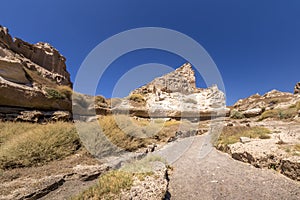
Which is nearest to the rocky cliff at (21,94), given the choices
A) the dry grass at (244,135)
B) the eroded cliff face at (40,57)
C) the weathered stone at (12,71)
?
the weathered stone at (12,71)

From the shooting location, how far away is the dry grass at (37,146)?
11.5 feet

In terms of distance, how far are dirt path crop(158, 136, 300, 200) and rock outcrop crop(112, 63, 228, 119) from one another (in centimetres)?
1133

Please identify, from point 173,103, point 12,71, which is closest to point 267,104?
point 173,103

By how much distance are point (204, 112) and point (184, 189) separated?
55.4ft

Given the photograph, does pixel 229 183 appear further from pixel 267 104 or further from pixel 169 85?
pixel 267 104

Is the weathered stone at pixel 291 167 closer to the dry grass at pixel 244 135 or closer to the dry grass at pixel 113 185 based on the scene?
the dry grass at pixel 244 135

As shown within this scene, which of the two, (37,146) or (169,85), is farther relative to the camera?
(169,85)

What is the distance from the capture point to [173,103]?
18578 mm

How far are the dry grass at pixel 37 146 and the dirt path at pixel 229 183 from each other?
363 cm

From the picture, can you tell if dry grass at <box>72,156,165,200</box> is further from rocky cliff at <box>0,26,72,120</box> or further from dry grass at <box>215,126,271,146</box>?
rocky cliff at <box>0,26,72,120</box>

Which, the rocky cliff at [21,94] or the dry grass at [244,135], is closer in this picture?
the dry grass at [244,135]

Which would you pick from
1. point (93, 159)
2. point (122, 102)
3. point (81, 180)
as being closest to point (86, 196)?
point (81, 180)

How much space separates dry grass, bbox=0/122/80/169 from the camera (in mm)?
3512

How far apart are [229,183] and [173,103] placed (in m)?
15.9
